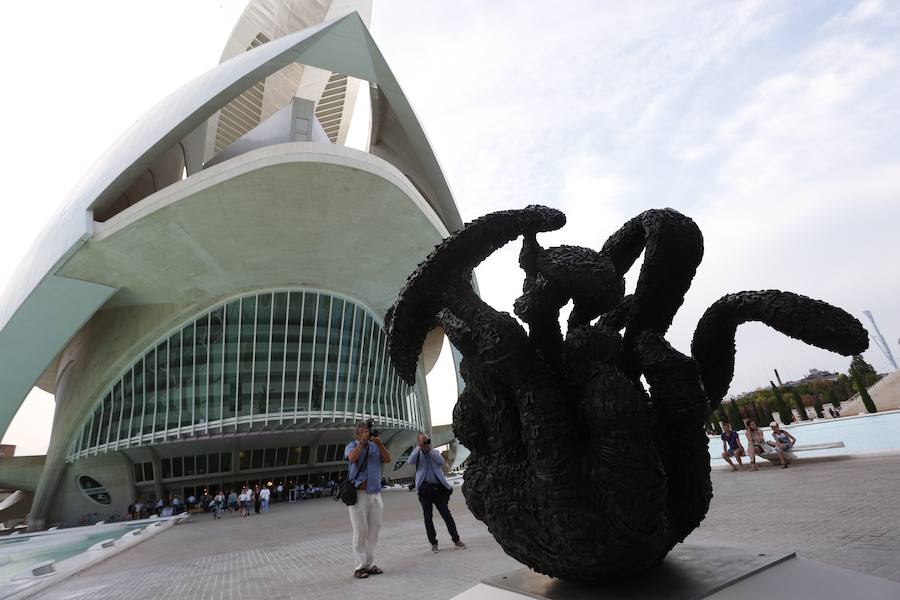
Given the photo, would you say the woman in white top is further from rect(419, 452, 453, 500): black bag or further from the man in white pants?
the man in white pants

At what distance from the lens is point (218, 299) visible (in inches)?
992

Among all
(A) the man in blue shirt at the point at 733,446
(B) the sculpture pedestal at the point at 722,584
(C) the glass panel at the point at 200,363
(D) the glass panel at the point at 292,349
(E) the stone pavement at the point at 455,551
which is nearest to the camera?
(B) the sculpture pedestal at the point at 722,584

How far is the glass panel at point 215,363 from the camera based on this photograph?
24.5m

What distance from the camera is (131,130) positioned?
87.4 feet

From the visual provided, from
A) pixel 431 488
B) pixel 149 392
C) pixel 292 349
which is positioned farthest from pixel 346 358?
pixel 431 488

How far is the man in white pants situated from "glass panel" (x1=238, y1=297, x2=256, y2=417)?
73.5 ft

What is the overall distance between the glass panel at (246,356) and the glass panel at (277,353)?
3.74ft

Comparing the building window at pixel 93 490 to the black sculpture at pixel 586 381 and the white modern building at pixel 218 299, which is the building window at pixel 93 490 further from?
the black sculpture at pixel 586 381

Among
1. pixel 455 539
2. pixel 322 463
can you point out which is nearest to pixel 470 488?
pixel 455 539

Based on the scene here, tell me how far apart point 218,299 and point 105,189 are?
741cm

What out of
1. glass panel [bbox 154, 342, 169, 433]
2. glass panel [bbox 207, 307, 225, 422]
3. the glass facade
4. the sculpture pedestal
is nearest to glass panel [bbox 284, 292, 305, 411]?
the glass facade

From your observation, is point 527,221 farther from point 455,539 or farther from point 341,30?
point 341,30

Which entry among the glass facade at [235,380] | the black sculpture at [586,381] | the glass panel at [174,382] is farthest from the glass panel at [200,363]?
the black sculpture at [586,381]

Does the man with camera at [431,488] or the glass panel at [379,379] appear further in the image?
the glass panel at [379,379]
